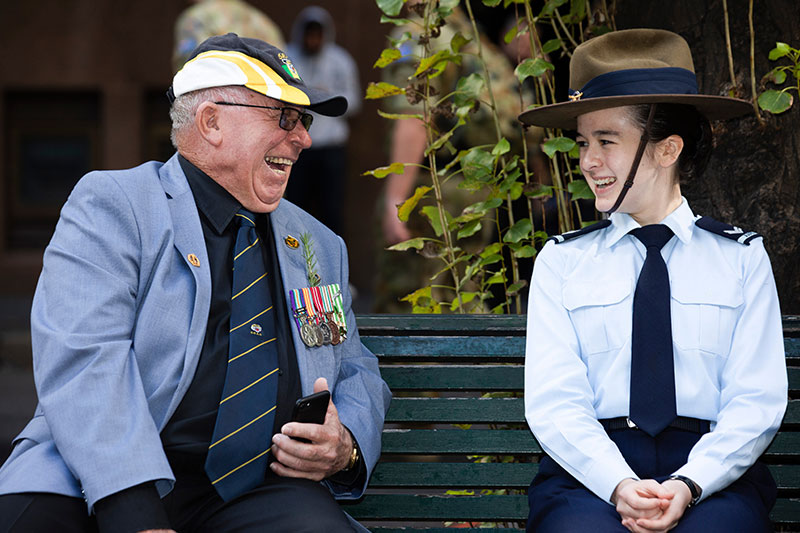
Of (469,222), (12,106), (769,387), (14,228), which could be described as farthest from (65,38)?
(769,387)

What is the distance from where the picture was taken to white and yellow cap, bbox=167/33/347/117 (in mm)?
3256

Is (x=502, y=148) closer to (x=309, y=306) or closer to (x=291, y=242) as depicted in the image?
(x=291, y=242)

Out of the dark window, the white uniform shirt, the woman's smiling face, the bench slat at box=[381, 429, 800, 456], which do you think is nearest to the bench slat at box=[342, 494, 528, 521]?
the bench slat at box=[381, 429, 800, 456]

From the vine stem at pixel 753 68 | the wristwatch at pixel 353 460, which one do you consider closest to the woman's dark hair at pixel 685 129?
the vine stem at pixel 753 68

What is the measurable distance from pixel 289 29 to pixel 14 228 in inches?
134

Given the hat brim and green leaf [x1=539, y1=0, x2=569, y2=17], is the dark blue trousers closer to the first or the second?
the hat brim

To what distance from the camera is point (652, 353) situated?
3041 mm

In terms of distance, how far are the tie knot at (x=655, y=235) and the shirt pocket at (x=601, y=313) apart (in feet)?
0.46

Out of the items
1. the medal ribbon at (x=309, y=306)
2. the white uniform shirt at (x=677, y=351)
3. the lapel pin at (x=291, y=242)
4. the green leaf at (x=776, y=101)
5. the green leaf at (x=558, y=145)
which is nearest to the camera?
the white uniform shirt at (x=677, y=351)

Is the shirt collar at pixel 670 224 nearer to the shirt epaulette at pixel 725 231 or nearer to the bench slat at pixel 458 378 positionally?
the shirt epaulette at pixel 725 231

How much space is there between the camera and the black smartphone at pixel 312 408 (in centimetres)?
307

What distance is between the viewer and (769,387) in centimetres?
300

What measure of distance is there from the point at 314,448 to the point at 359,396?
0.27 m

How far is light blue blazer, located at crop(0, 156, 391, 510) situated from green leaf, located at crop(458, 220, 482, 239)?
38.3 inches
